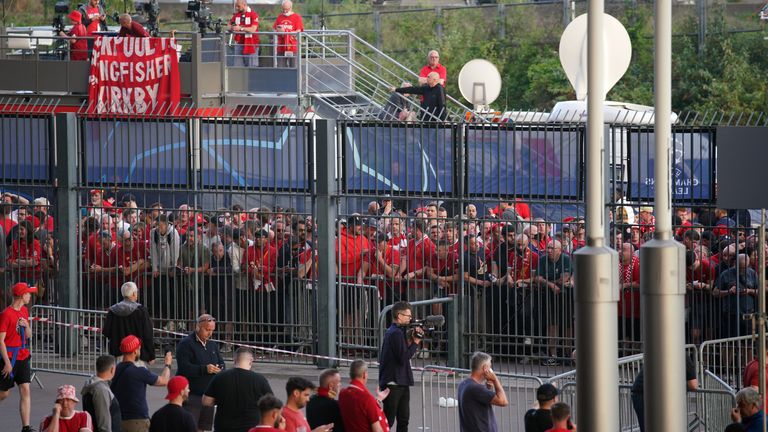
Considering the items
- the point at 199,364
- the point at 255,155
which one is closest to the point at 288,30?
the point at 255,155

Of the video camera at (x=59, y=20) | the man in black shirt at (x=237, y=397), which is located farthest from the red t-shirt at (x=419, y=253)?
the video camera at (x=59, y=20)

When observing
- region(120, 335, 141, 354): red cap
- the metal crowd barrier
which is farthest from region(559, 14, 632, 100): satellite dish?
region(120, 335, 141, 354): red cap

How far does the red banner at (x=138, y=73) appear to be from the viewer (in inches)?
967

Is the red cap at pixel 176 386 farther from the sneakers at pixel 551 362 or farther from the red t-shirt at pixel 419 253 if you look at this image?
the sneakers at pixel 551 362

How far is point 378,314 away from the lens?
1934cm

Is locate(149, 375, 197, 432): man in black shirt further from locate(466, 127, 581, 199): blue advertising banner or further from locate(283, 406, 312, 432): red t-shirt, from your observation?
locate(466, 127, 581, 199): blue advertising banner

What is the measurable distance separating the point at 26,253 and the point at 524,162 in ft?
23.1

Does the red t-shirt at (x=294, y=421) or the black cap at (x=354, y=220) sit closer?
the red t-shirt at (x=294, y=421)

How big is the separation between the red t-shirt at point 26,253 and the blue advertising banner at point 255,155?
8.63 ft

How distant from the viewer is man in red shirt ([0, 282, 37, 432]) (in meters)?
16.3

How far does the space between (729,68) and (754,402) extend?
27.4 metres

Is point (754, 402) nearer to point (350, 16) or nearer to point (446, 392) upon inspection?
point (446, 392)

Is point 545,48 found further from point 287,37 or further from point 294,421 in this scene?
point 294,421

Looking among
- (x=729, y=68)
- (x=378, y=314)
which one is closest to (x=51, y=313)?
(x=378, y=314)
